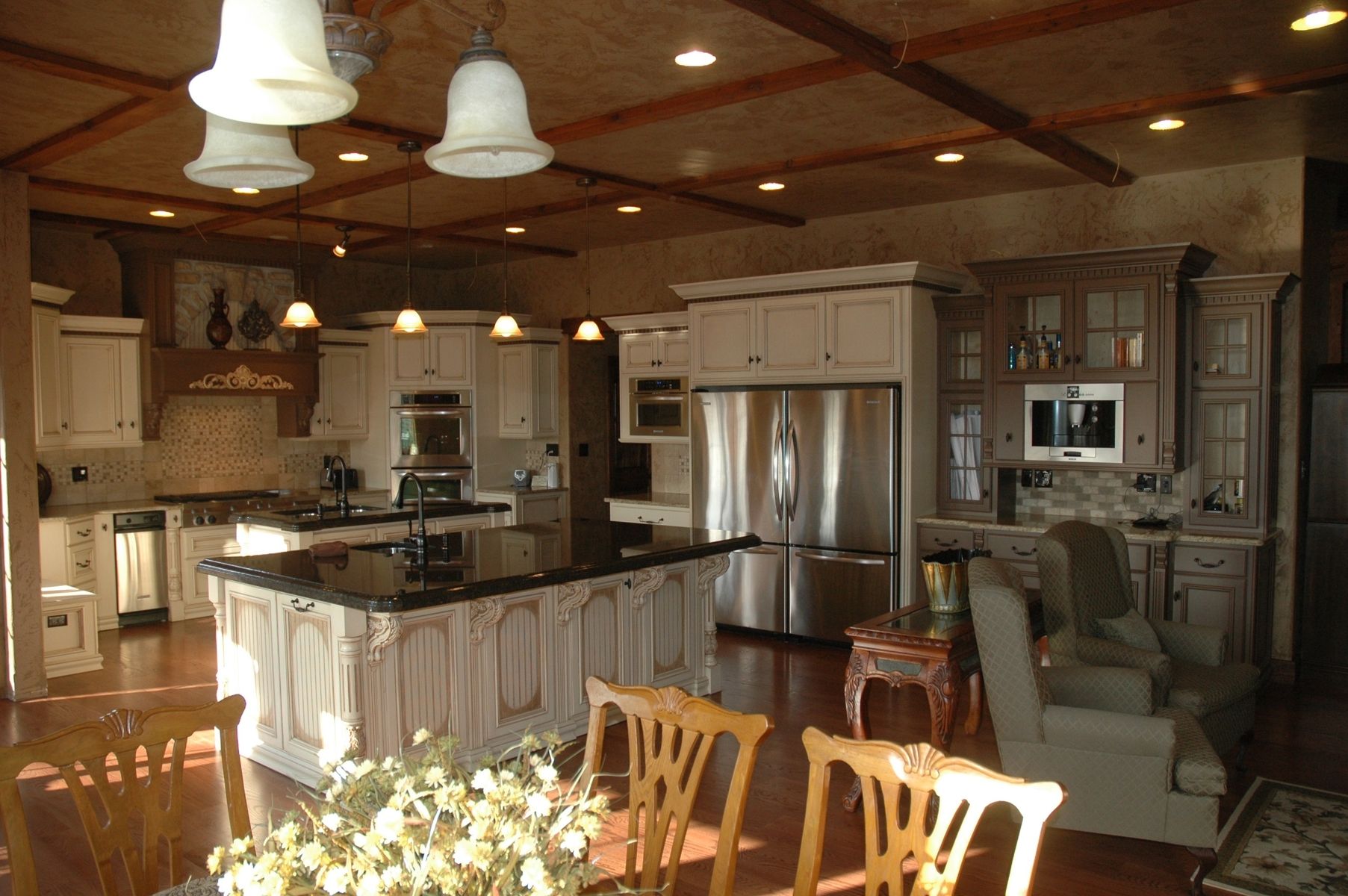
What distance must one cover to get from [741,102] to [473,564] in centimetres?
230

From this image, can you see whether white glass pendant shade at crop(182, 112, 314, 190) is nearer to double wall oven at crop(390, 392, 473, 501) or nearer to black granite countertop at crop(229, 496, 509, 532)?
black granite countertop at crop(229, 496, 509, 532)

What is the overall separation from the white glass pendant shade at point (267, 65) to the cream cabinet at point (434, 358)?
7.52 meters

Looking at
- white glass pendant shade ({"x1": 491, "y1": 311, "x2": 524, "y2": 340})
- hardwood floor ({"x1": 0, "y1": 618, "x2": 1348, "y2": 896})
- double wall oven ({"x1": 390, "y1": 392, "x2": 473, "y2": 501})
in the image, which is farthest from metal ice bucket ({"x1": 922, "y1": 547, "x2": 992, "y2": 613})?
double wall oven ({"x1": 390, "y1": 392, "x2": 473, "y2": 501})

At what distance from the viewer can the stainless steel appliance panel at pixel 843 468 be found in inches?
251

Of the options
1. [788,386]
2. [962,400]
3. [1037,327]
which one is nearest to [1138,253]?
[1037,327]

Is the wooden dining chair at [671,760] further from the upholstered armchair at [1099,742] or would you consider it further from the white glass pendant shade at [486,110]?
the upholstered armchair at [1099,742]

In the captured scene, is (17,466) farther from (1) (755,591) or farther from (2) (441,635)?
(1) (755,591)

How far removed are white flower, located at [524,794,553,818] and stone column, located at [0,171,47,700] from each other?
5.30m

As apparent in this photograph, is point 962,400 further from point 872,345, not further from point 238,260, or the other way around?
point 238,260

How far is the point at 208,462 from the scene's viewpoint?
8.48 meters

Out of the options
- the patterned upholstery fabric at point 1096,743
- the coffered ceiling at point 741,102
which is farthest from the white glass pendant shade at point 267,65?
the patterned upholstery fabric at point 1096,743

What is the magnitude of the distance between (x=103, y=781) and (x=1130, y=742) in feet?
9.90

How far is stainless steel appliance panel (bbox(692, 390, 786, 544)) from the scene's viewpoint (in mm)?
6836

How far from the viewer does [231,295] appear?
831 cm
